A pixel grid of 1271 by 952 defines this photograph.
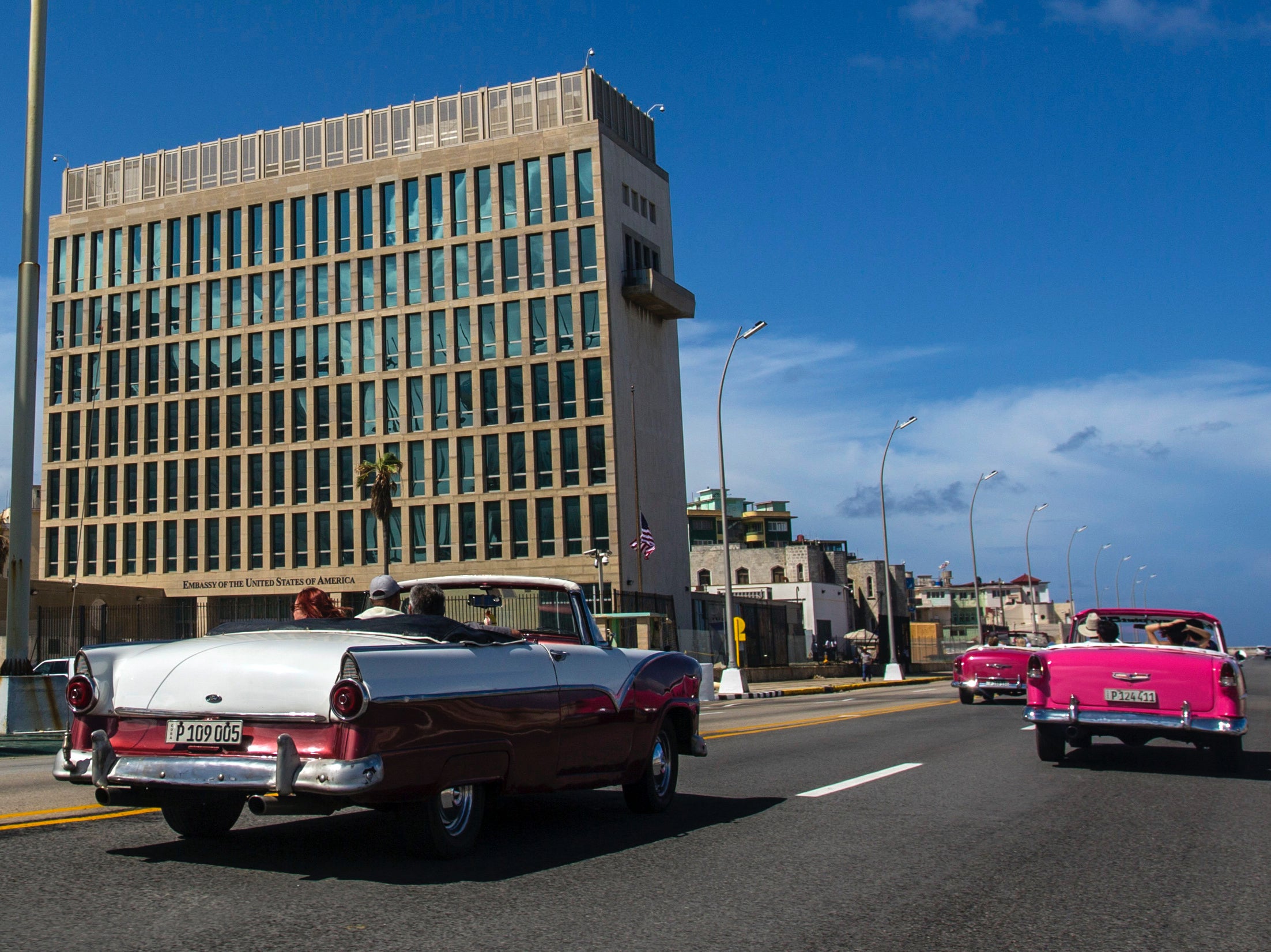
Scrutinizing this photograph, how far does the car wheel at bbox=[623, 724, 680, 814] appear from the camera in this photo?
7680 mm

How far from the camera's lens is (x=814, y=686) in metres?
40.2

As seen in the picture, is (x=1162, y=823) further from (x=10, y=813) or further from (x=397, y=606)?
(x=10, y=813)

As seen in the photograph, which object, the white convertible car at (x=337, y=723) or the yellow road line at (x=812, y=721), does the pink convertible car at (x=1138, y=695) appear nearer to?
the yellow road line at (x=812, y=721)

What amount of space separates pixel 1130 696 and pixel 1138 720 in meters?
0.23

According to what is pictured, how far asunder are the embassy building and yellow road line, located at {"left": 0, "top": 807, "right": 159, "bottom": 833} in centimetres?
4588

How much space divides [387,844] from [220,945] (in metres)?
2.23

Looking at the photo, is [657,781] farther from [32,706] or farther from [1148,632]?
[32,706]

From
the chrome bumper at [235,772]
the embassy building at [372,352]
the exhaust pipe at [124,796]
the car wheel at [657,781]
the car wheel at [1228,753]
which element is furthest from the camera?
the embassy building at [372,352]

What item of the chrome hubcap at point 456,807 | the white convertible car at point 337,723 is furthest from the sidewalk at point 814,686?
the chrome hubcap at point 456,807

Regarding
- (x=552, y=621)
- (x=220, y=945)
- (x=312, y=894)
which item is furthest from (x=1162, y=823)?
(x=220, y=945)

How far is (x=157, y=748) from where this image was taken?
18.7ft

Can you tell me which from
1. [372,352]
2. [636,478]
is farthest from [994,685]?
[372,352]

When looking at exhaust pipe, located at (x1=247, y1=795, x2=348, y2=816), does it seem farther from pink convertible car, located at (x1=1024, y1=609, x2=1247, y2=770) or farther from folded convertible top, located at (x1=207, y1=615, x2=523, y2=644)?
pink convertible car, located at (x1=1024, y1=609, x2=1247, y2=770)

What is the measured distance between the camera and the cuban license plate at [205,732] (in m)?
5.54
